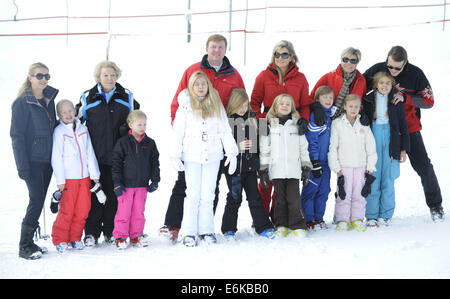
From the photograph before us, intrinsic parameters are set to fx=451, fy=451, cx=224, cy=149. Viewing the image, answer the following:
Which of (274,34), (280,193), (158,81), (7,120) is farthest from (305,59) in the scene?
(280,193)

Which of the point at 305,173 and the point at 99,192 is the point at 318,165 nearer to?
the point at 305,173

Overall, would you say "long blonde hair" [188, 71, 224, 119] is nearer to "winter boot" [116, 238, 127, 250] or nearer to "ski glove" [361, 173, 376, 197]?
"winter boot" [116, 238, 127, 250]

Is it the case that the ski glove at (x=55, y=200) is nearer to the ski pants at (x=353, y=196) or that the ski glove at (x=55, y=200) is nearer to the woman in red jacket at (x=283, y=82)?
the woman in red jacket at (x=283, y=82)

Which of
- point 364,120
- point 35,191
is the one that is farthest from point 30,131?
point 364,120

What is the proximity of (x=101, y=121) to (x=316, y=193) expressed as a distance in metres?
2.31

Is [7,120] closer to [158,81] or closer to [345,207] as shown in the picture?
[158,81]

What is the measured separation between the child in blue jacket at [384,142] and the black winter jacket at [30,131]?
10.6ft

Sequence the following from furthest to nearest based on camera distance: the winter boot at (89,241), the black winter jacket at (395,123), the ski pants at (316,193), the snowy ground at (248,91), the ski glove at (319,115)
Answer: the black winter jacket at (395,123), the ski pants at (316,193), the ski glove at (319,115), the winter boot at (89,241), the snowy ground at (248,91)

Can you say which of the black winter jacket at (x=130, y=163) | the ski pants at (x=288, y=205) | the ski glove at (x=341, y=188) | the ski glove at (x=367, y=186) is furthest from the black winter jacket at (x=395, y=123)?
the black winter jacket at (x=130, y=163)

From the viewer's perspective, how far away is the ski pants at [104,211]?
174 inches

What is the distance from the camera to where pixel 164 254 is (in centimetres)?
406

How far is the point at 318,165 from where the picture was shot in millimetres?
4605

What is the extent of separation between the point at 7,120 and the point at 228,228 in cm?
687

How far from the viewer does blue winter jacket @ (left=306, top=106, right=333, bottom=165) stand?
4609 millimetres
